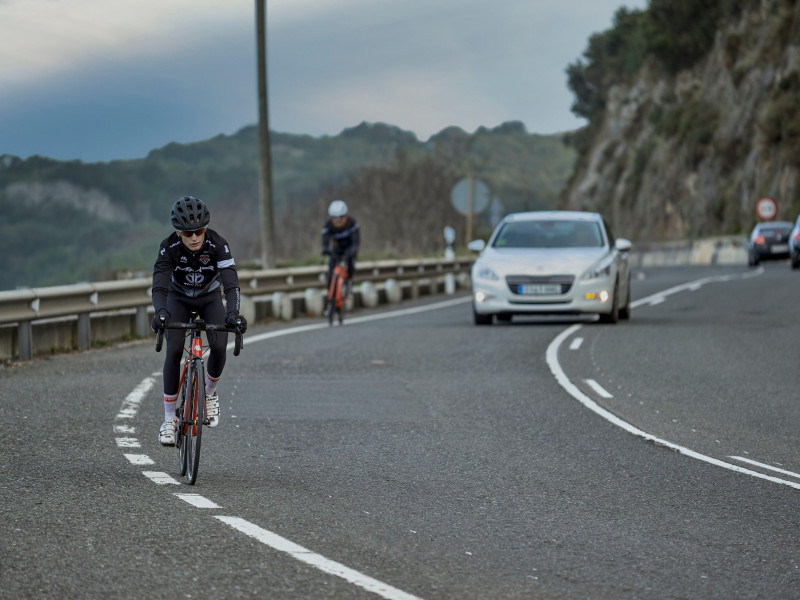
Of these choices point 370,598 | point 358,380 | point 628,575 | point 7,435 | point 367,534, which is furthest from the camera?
point 358,380

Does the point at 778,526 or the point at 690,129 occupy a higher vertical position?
the point at 690,129

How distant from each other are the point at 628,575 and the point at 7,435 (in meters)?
5.55

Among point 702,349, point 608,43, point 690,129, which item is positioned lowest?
point 702,349

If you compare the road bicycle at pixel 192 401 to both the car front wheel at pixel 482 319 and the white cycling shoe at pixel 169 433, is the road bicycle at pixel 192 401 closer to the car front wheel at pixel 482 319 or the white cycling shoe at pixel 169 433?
the white cycling shoe at pixel 169 433

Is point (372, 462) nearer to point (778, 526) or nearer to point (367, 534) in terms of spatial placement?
point (367, 534)

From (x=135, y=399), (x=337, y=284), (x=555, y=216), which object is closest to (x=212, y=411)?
(x=135, y=399)

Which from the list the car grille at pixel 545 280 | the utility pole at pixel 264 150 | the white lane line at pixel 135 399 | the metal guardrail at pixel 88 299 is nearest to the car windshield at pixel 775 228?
the utility pole at pixel 264 150

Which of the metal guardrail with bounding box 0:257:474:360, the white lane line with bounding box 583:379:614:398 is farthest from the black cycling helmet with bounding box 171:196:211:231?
the metal guardrail with bounding box 0:257:474:360

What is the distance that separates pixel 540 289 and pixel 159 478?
40.2 feet

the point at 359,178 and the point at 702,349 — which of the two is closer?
the point at 702,349


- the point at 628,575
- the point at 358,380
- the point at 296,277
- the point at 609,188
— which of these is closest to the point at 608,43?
the point at 609,188

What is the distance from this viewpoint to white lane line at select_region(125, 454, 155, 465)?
8394mm

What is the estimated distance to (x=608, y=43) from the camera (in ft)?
384

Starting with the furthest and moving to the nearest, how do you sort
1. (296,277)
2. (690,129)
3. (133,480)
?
(690,129), (296,277), (133,480)
